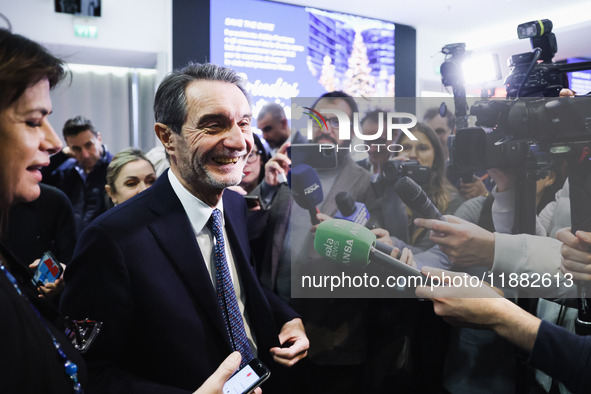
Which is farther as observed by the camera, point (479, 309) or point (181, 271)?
point (479, 309)

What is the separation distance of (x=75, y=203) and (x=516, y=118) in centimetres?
315

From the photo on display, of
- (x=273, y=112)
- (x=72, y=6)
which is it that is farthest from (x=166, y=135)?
(x=72, y=6)

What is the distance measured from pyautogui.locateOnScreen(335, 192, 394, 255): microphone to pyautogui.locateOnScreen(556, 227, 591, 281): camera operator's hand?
513mm

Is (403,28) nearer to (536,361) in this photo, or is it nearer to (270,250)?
(270,250)

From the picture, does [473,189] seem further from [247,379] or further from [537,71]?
[247,379]

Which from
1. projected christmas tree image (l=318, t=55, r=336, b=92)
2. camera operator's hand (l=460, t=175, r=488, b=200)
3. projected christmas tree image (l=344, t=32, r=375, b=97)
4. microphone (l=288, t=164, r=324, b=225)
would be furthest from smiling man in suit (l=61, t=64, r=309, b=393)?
projected christmas tree image (l=344, t=32, r=375, b=97)

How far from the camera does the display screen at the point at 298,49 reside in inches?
205

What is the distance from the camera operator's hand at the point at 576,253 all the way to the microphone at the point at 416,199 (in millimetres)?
365

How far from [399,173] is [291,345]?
0.63m

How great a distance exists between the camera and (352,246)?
146 cm

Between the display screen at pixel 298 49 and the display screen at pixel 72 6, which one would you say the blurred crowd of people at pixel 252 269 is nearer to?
the display screen at pixel 72 6

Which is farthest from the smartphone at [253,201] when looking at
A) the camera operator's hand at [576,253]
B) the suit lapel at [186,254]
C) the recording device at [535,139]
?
the camera operator's hand at [576,253]

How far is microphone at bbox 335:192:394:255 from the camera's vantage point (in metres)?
1.47

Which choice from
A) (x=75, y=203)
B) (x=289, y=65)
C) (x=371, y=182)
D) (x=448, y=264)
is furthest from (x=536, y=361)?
(x=289, y=65)
